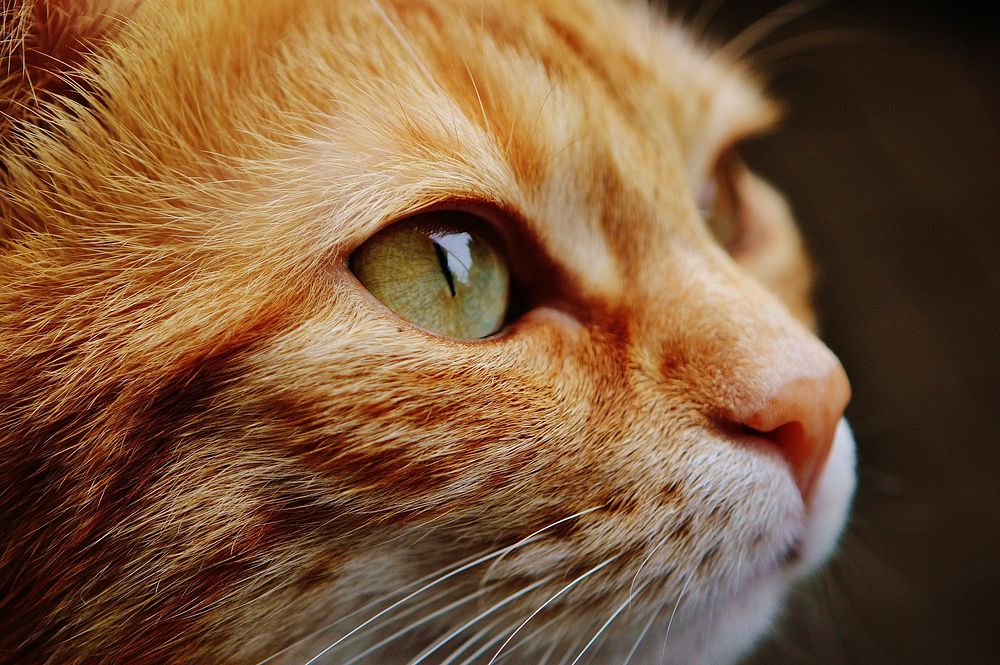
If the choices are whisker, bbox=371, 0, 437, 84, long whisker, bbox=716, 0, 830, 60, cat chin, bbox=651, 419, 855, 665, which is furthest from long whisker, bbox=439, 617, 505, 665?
→ long whisker, bbox=716, 0, 830, 60

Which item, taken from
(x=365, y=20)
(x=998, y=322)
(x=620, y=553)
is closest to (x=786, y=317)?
(x=620, y=553)

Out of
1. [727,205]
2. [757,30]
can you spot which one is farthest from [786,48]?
[727,205]

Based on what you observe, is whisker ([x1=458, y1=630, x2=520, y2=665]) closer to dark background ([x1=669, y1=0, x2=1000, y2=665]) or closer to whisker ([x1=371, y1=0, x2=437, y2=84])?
whisker ([x1=371, y1=0, x2=437, y2=84])

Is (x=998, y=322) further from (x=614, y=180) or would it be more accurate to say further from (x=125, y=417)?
(x=125, y=417)

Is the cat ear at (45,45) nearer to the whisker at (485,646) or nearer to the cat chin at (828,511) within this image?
the whisker at (485,646)

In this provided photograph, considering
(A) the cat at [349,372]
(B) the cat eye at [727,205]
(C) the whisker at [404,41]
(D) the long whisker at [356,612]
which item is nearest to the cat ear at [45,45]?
(A) the cat at [349,372]

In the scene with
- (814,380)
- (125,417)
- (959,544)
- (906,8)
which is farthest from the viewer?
(906,8)

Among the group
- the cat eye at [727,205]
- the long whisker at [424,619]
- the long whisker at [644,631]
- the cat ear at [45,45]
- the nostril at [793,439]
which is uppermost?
the cat ear at [45,45]
